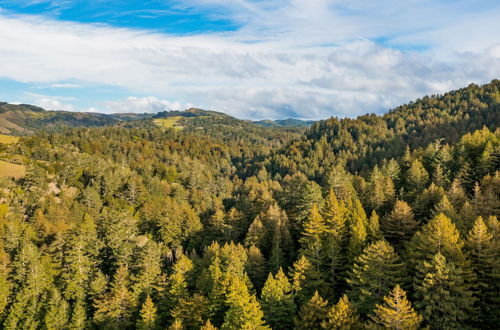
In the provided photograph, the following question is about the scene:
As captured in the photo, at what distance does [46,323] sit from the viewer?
55594 millimetres

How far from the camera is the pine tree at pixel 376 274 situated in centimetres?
3938

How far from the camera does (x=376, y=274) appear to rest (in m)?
39.7

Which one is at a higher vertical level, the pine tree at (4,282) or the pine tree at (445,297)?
the pine tree at (445,297)

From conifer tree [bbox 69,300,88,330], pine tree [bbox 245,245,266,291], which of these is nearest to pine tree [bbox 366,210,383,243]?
pine tree [bbox 245,245,266,291]

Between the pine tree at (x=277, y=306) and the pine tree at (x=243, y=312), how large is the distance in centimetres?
158

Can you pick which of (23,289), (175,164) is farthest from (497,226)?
(175,164)

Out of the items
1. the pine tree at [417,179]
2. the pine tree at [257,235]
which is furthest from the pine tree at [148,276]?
the pine tree at [417,179]

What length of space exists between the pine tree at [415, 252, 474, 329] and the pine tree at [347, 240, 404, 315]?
14.9 ft

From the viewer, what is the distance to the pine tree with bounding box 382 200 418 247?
1938 inches

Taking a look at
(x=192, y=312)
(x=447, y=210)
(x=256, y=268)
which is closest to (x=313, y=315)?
(x=192, y=312)

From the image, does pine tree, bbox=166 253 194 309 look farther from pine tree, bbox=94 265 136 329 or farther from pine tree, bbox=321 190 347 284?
pine tree, bbox=321 190 347 284

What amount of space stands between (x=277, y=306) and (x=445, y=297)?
19984mm

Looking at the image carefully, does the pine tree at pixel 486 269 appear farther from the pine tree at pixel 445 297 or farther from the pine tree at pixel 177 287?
the pine tree at pixel 177 287

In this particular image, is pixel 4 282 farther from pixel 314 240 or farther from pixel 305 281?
pixel 314 240
